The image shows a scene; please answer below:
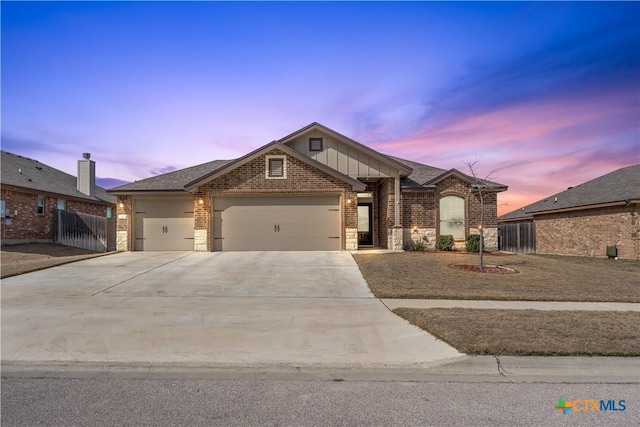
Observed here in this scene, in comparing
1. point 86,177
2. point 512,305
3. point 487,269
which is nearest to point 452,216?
point 487,269

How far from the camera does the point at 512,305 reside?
817cm

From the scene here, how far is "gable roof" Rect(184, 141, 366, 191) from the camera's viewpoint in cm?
1719

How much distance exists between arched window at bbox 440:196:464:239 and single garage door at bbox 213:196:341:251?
5889mm

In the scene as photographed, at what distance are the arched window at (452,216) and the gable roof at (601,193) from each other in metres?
7.53

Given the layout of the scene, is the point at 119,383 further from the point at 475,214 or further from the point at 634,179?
the point at 634,179

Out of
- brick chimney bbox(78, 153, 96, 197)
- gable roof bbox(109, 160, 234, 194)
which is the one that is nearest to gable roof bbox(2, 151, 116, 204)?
brick chimney bbox(78, 153, 96, 197)

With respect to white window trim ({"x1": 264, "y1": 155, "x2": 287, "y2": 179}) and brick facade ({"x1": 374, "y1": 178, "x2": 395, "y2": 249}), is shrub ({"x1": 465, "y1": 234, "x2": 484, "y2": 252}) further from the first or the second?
white window trim ({"x1": 264, "y1": 155, "x2": 287, "y2": 179})

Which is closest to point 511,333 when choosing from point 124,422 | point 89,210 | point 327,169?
point 124,422

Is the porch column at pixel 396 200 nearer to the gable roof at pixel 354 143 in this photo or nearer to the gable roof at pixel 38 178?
the gable roof at pixel 354 143

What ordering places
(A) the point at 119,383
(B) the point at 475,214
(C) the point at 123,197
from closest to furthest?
(A) the point at 119,383
(C) the point at 123,197
(B) the point at 475,214

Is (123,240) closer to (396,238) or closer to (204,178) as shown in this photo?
(204,178)

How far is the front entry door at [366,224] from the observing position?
71.6 feet

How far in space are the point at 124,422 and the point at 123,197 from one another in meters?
16.9

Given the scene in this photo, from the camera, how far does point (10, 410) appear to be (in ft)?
12.5
